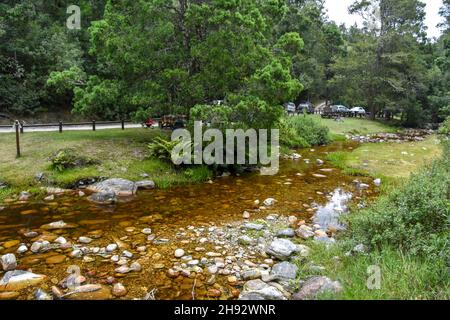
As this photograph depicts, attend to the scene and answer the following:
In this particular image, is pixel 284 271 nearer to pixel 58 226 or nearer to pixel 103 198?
pixel 58 226

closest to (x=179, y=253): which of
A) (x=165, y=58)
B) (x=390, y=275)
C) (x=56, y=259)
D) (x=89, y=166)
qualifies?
(x=56, y=259)

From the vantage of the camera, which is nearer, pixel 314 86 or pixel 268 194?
pixel 268 194

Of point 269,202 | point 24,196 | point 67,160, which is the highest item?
point 67,160

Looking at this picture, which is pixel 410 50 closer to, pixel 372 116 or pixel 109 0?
pixel 372 116

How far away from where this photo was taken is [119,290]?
5.04m

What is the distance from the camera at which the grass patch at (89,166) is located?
1073 cm

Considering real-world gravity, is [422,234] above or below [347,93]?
below

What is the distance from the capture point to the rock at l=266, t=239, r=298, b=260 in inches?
244

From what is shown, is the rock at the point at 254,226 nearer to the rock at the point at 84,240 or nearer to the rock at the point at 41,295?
the rock at the point at 84,240

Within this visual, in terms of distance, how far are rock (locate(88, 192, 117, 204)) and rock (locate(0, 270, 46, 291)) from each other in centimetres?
405

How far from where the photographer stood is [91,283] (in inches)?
205

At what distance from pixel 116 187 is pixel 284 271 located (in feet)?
21.7
